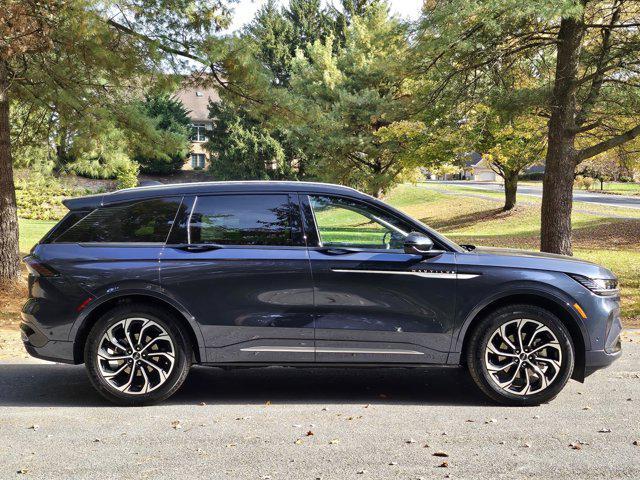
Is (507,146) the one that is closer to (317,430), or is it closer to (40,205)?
(40,205)

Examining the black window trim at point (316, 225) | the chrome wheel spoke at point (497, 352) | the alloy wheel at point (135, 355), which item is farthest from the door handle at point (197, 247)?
the chrome wheel spoke at point (497, 352)

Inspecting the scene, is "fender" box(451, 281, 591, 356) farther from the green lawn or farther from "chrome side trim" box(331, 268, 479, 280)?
the green lawn

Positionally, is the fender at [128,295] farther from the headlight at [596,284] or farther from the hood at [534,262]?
the headlight at [596,284]

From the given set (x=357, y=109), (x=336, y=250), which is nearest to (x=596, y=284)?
(x=336, y=250)

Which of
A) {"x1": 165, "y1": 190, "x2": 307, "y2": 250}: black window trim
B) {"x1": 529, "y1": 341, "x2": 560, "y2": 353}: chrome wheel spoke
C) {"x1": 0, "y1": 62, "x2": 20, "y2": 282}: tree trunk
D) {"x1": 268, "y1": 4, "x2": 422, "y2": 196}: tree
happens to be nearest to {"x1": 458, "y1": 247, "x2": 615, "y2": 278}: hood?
{"x1": 529, "y1": 341, "x2": 560, "y2": 353}: chrome wheel spoke

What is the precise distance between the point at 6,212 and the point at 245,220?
767 cm

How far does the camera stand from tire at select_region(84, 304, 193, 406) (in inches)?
208

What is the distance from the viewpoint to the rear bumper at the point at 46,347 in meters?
5.34

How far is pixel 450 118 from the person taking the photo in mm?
14664

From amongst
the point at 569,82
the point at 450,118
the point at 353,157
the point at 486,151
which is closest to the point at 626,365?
the point at 569,82

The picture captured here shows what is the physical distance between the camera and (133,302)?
538 centimetres

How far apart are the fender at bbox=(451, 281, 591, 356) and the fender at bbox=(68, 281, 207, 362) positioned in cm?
210

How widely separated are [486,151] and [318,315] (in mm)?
24908

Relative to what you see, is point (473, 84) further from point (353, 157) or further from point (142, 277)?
point (353, 157)
